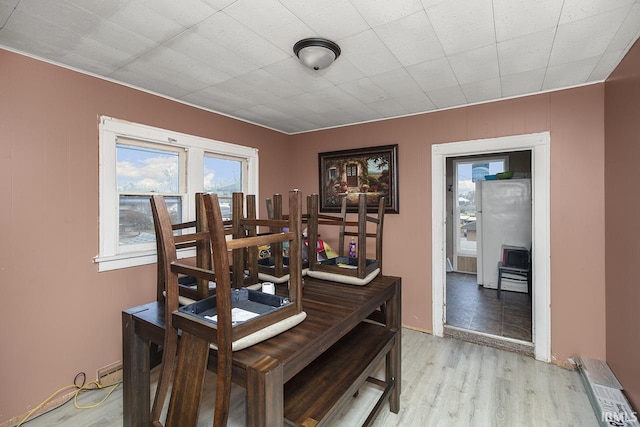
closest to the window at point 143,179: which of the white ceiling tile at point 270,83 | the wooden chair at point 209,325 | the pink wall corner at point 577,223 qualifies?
the white ceiling tile at point 270,83

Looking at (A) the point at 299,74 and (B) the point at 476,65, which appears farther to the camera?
(A) the point at 299,74

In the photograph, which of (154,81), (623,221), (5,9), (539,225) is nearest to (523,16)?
(623,221)

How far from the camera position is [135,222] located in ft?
8.75

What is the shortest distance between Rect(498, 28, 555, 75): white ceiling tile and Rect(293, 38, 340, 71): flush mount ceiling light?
1053 millimetres

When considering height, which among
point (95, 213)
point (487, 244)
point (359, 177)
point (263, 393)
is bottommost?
point (263, 393)

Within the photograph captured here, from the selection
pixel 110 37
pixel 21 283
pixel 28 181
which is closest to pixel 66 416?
pixel 21 283

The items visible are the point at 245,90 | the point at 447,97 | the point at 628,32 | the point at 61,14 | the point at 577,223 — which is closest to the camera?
the point at 61,14

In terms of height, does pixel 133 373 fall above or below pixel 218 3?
below

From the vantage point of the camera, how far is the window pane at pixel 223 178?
3318 mm

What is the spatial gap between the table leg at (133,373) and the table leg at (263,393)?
86 cm

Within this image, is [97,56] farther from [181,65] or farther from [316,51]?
[316,51]

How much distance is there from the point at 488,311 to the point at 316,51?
143 inches

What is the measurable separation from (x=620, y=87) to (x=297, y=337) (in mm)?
2756

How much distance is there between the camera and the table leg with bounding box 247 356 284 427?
3.39 feet
